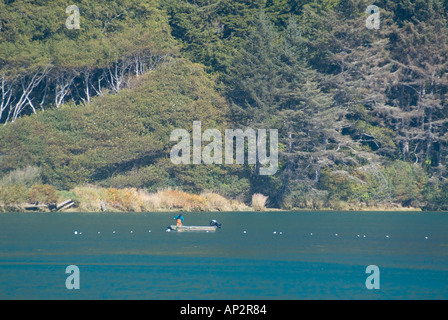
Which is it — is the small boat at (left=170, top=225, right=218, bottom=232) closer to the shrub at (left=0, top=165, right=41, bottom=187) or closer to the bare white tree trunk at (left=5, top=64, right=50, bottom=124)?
the shrub at (left=0, top=165, right=41, bottom=187)

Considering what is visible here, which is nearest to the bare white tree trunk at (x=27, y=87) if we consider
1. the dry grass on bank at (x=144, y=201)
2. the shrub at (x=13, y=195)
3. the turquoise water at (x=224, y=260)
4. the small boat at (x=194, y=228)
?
the dry grass on bank at (x=144, y=201)

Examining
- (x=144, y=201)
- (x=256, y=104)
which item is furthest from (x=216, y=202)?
(x=256, y=104)

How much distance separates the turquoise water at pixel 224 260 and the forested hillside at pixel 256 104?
17774 millimetres

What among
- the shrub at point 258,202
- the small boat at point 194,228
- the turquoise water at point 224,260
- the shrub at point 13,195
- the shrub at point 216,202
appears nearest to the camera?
the turquoise water at point 224,260

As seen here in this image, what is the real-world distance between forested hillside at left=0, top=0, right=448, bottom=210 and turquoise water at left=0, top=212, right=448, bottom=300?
17774 millimetres

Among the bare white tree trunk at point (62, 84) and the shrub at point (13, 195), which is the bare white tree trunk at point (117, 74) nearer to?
the bare white tree trunk at point (62, 84)

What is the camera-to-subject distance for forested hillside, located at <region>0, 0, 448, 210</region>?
221 ft

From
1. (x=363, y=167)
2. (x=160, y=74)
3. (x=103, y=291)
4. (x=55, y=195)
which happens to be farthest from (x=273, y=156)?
(x=103, y=291)

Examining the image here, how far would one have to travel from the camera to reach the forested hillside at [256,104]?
2657 inches

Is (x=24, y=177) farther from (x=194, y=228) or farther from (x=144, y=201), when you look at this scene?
(x=194, y=228)

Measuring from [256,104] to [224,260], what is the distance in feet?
138

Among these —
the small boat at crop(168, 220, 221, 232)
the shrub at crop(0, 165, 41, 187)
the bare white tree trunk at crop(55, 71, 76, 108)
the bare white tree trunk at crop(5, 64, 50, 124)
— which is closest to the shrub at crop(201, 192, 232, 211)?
the shrub at crop(0, 165, 41, 187)

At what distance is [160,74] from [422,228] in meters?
34.0

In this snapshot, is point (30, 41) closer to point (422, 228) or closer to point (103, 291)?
point (422, 228)
